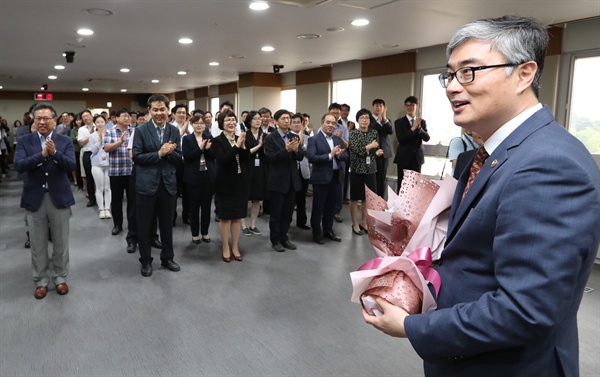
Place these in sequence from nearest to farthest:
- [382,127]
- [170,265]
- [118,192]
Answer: [170,265]
[118,192]
[382,127]

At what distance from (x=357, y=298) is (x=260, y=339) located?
6.35 feet

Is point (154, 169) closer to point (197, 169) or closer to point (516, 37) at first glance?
point (197, 169)

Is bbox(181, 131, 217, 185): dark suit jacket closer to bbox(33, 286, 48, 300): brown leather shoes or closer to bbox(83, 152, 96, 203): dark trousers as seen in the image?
bbox(33, 286, 48, 300): brown leather shoes

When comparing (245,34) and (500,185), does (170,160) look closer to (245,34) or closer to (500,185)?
(245,34)

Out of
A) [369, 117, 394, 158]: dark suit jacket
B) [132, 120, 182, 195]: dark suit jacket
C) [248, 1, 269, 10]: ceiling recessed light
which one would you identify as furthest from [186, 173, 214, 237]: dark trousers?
[369, 117, 394, 158]: dark suit jacket

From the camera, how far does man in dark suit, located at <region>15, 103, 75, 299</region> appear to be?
3375mm

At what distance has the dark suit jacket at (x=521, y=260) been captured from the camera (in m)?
0.81

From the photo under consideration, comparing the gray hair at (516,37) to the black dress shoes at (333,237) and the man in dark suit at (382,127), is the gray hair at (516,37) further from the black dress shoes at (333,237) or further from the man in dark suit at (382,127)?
the man in dark suit at (382,127)

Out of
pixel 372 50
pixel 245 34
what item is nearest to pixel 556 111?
pixel 372 50

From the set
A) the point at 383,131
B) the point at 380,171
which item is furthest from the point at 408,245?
the point at 383,131

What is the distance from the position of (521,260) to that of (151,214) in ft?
12.1

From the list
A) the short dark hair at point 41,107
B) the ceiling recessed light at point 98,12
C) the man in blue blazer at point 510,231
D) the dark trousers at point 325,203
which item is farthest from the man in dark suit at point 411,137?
the man in blue blazer at point 510,231

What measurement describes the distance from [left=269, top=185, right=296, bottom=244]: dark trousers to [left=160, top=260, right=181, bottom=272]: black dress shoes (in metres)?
1.22

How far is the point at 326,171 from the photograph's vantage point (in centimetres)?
521
